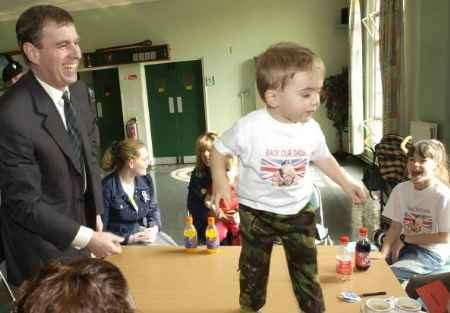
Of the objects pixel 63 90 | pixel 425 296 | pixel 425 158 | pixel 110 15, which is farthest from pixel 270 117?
pixel 110 15

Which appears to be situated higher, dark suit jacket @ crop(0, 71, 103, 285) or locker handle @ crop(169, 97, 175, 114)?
dark suit jacket @ crop(0, 71, 103, 285)

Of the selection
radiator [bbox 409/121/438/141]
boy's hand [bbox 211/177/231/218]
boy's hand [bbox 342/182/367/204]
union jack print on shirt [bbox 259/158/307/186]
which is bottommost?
radiator [bbox 409/121/438/141]

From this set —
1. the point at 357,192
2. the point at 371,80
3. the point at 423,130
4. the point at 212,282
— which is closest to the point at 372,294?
the point at 357,192

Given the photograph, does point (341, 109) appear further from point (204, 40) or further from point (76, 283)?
point (76, 283)

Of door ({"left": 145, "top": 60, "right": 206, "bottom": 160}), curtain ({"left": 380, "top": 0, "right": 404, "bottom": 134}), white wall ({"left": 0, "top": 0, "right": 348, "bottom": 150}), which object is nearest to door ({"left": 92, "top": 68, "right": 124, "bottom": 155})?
white wall ({"left": 0, "top": 0, "right": 348, "bottom": 150})

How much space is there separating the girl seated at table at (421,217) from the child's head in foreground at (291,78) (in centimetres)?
Result: 153

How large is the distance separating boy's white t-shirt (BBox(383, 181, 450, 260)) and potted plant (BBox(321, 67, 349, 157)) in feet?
16.9

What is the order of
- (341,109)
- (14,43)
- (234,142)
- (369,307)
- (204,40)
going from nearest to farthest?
(234,142), (369,307), (341,109), (204,40), (14,43)

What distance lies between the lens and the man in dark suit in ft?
4.19

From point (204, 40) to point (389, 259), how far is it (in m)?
6.53

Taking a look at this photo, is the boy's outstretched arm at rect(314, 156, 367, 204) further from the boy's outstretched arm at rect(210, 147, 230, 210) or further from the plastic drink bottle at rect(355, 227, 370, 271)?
the plastic drink bottle at rect(355, 227, 370, 271)

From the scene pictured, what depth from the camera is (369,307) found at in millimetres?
1220

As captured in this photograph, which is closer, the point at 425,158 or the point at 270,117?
the point at 270,117

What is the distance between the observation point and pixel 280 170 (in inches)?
42.4
